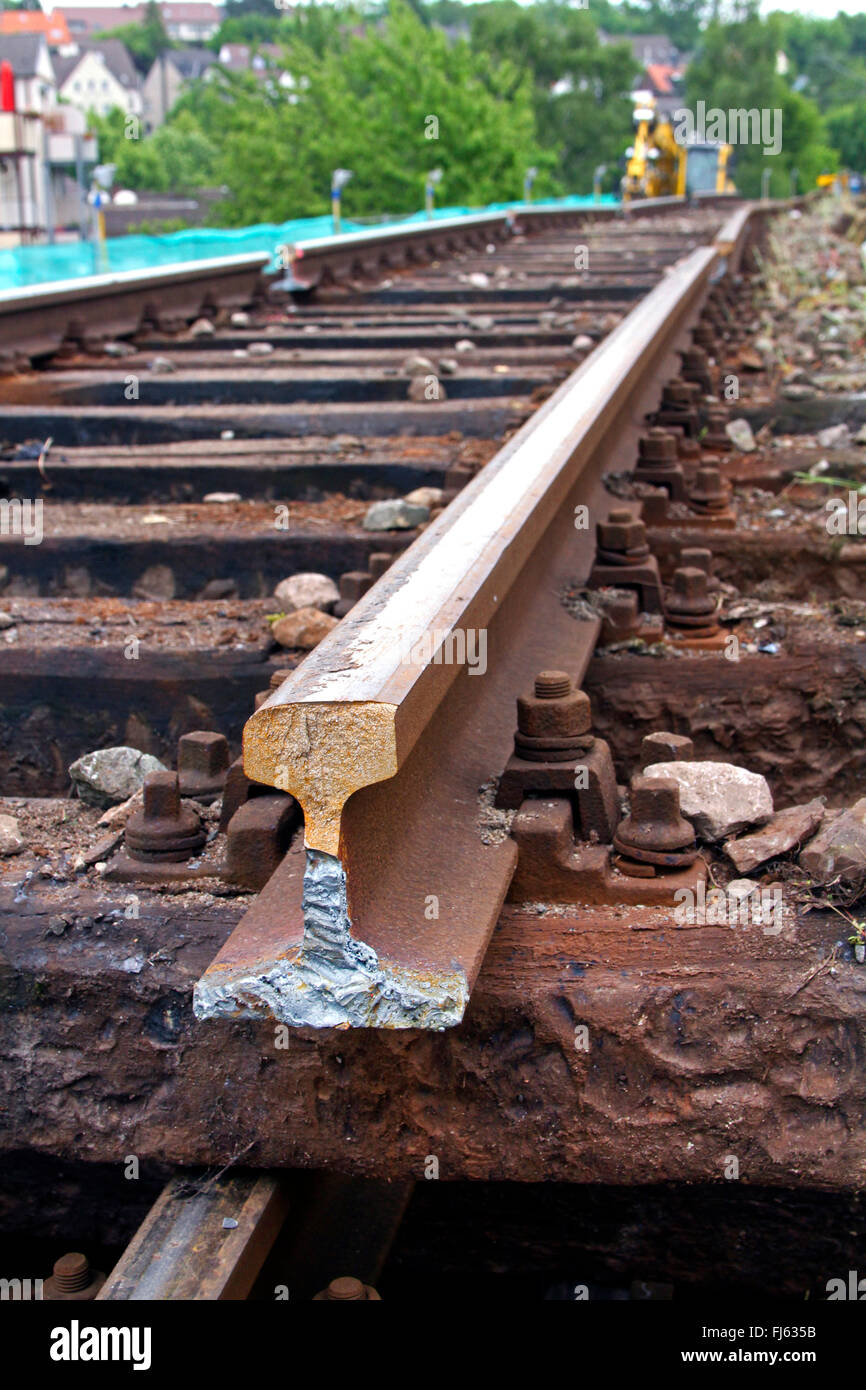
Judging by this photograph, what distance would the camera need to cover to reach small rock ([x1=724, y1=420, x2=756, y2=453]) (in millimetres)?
5570

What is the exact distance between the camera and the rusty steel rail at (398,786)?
1.56m

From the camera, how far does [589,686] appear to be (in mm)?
3082

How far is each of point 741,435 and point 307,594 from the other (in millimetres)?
2890

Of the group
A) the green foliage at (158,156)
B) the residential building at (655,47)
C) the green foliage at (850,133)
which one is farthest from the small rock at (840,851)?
the residential building at (655,47)

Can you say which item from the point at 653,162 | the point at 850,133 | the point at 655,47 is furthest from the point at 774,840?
the point at 655,47

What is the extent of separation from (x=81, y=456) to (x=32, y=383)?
1208 mm

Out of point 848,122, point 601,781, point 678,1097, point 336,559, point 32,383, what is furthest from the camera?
point 848,122

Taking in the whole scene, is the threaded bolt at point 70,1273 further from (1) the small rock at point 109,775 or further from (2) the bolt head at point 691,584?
(2) the bolt head at point 691,584

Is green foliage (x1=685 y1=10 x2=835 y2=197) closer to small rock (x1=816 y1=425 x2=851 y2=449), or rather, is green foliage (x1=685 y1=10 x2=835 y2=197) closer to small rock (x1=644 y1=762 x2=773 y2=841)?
small rock (x1=816 y1=425 x2=851 y2=449)

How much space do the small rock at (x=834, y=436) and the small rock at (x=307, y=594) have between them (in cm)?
302

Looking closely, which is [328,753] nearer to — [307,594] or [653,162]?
[307,594]

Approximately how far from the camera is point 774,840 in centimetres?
216

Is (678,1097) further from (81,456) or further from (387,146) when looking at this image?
(387,146)
